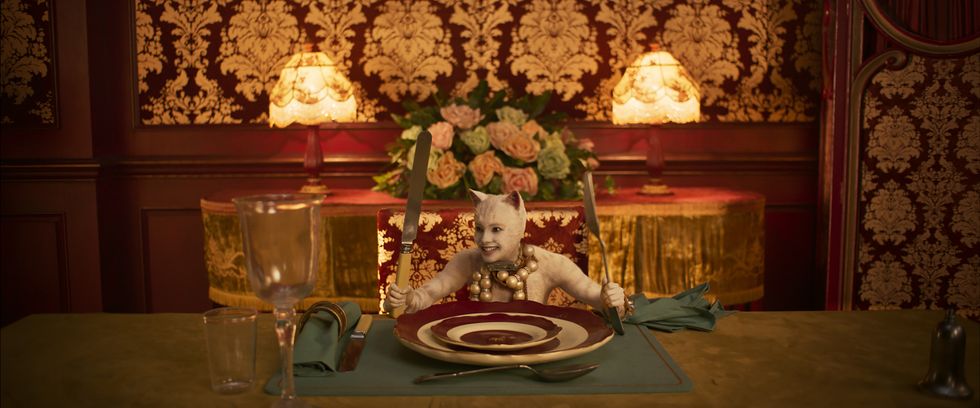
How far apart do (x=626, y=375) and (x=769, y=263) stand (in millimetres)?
2765

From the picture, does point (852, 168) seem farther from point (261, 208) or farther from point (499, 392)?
point (261, 208)

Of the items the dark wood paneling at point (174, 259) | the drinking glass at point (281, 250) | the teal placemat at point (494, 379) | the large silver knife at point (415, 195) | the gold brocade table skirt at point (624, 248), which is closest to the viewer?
the drinking glass at point (281, 250)

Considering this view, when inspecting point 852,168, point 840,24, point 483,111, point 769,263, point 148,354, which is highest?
point 840,24

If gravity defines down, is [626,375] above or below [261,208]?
below

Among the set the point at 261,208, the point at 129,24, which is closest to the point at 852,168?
the point at 261,208

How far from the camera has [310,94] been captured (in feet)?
9.86

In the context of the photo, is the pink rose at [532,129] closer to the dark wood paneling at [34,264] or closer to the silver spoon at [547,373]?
the silver spoon at [547,373]

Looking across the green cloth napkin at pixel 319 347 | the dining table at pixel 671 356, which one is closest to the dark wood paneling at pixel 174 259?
the dining table at pixel 671 356

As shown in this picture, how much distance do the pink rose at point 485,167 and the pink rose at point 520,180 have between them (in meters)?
0.03

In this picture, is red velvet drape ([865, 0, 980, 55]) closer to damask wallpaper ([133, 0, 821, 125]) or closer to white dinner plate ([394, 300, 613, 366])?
damask wallpaper ([133, 0, 821, 125])

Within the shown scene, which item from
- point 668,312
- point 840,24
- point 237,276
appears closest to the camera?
point 668,312

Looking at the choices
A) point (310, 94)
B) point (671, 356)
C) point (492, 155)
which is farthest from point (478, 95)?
point (671, 356)

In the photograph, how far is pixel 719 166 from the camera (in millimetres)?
3625

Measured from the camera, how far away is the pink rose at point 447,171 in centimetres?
275
